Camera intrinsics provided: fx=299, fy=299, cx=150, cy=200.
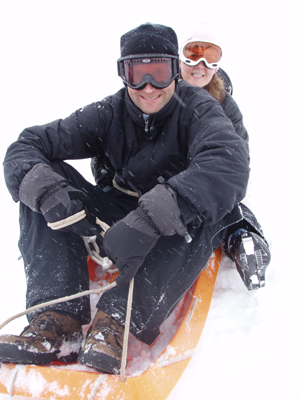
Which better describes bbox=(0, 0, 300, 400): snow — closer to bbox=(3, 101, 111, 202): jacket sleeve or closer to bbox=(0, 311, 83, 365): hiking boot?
bbox=(0, 311, 83, 365): hiking boot

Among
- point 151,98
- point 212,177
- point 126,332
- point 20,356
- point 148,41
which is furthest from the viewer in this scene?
point 151,98

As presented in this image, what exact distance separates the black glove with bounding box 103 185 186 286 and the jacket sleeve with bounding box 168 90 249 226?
76mm

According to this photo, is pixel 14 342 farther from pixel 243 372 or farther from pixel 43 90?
pixel 43 90

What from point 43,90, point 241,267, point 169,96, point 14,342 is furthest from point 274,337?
point 43,90

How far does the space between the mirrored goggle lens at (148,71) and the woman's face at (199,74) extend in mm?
1123

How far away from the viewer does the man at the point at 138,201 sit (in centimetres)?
141

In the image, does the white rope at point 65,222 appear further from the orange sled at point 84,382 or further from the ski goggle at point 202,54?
the ski goggle at point 202,54

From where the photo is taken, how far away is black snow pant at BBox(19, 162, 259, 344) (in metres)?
1.53

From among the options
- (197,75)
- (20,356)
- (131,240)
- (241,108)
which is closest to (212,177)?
(131,240)

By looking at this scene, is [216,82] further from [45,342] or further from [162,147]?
[45,342]

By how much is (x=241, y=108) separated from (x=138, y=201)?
5.39m

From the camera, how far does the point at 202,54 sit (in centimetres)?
278

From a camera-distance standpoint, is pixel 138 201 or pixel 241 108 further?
pixel 241 108

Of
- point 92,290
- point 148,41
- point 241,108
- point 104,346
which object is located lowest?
point 241,108
